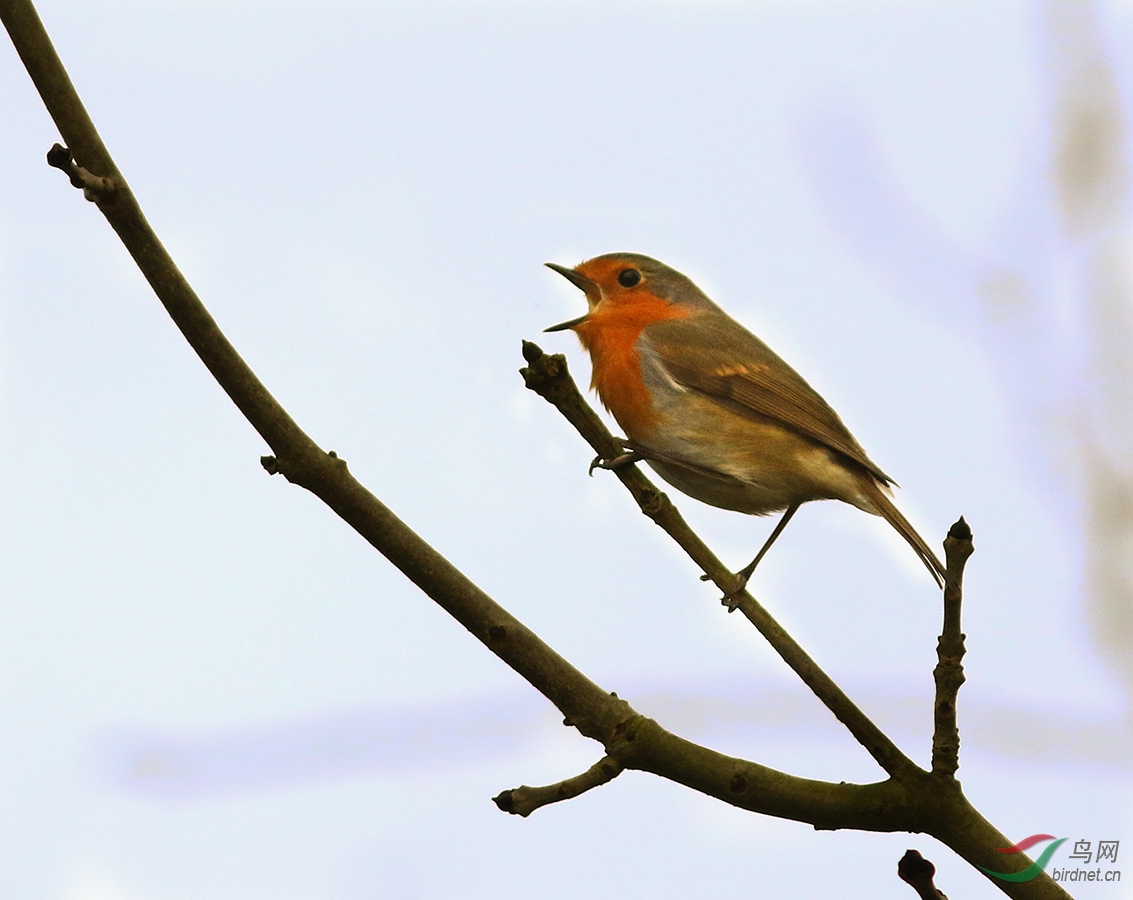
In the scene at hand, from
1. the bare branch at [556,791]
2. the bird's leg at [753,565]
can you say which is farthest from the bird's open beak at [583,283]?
the bare branch at [556,791]

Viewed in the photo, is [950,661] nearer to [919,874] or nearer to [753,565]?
Result: [919,874]

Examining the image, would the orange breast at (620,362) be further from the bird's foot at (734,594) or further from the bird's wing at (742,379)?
the bird's foot at (734,594)

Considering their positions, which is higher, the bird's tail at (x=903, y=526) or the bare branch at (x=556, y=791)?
the bird's tail at (x=903, y=526)

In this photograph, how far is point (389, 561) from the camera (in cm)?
294

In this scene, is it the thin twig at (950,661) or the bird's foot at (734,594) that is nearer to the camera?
the thin twig at (950,661)

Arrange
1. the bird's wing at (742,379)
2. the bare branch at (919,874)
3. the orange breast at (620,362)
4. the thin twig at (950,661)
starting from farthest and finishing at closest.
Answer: the bird's wing at (742,379)
the orange breast at (620,362)
the bare branch at (919,874)
the thin twig at (950,661)

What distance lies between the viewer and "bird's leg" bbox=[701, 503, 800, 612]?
11.6ft

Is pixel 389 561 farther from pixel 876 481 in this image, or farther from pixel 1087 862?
pixel 876 481

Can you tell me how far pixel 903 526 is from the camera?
181 inches

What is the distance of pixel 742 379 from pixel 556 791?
2592 mm

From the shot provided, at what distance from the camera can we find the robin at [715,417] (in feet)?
15.5

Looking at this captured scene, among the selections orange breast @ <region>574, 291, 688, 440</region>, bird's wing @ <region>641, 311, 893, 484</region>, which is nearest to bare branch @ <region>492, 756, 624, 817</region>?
orange breast @ <region>574, 291, 688, 440</region>

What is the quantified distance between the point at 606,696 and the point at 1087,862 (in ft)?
4.69

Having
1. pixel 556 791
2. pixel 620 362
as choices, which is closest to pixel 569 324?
pixel 620 362
